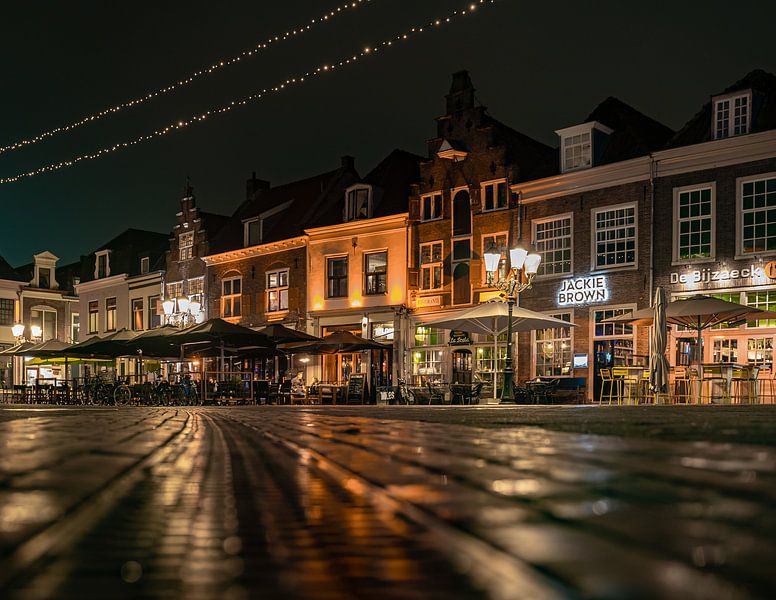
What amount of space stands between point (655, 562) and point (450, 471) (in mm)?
450

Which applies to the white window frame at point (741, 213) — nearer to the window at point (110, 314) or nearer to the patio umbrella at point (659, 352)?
the patio umbrella at point (659, 352)

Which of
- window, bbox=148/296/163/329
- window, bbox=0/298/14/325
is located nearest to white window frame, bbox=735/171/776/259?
window, bbox=148/296/163/329

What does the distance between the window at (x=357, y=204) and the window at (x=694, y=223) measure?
38.0 ft

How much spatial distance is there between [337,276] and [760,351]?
591 inches

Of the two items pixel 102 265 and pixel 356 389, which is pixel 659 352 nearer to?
pixel 356 389

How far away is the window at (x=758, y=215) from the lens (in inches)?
786

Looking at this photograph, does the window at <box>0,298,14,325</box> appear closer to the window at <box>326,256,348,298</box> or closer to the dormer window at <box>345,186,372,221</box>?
the window at <box>326,256,348,298</box>

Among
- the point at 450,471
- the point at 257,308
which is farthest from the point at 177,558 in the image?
the point at 257,308

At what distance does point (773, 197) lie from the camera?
20.0 m

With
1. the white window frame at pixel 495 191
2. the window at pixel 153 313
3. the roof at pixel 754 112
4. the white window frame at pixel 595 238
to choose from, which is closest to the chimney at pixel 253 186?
the window at pixel 153 313

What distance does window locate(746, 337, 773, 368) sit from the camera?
2006 centimetres

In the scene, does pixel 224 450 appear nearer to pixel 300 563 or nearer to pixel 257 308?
pixel 300 563

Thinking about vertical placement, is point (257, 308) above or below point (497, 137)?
below

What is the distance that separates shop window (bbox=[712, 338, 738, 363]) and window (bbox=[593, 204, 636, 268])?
3016 millimetres
